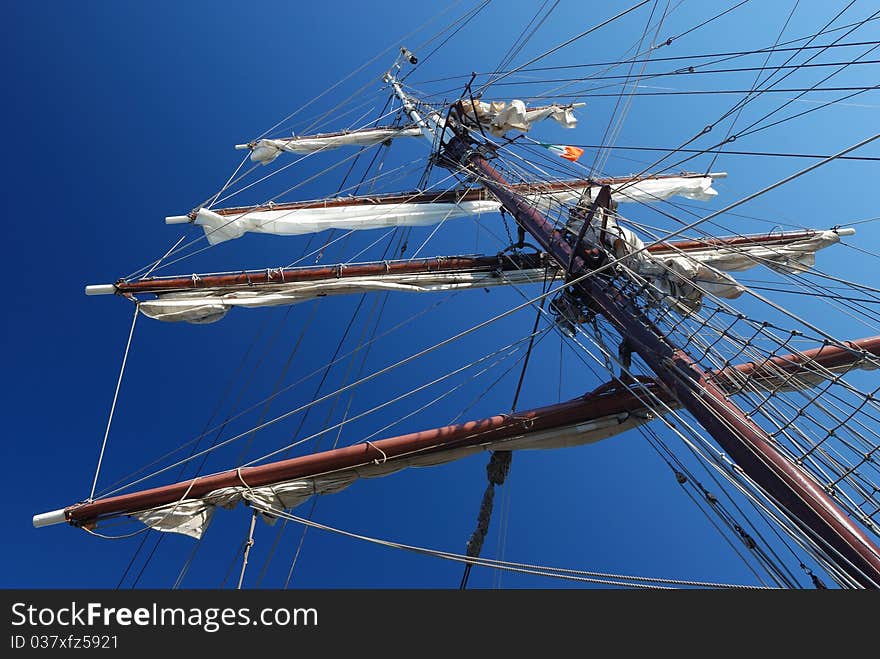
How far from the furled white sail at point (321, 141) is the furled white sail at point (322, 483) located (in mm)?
10070

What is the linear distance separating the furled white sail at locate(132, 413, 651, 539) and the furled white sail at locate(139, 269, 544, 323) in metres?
2.97

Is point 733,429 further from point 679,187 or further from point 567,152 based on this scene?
point 679,187

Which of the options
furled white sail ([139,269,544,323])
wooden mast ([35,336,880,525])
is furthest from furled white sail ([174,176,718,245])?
wooden mast ([35,336,880,525])

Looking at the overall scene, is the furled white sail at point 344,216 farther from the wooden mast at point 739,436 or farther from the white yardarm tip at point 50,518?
the white yardarm tip at point 50,518

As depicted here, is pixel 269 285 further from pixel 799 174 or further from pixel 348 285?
pixel 799 174

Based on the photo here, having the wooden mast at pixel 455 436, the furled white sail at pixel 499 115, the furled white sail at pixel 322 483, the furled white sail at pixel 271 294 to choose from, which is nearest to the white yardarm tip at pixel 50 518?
the wooden mast at pixel 455 436

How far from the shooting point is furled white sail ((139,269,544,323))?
23.5ft

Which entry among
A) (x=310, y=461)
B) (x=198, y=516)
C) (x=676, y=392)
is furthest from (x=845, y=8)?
(x=198, y=516)

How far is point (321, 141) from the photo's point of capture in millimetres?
13156

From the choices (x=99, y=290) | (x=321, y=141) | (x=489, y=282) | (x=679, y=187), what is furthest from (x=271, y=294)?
(x=679, y=187)

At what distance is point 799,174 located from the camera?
3059 mm

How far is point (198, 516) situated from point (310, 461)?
129cm

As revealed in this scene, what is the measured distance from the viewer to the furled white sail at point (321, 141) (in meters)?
12.5

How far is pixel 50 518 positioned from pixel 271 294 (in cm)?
393
